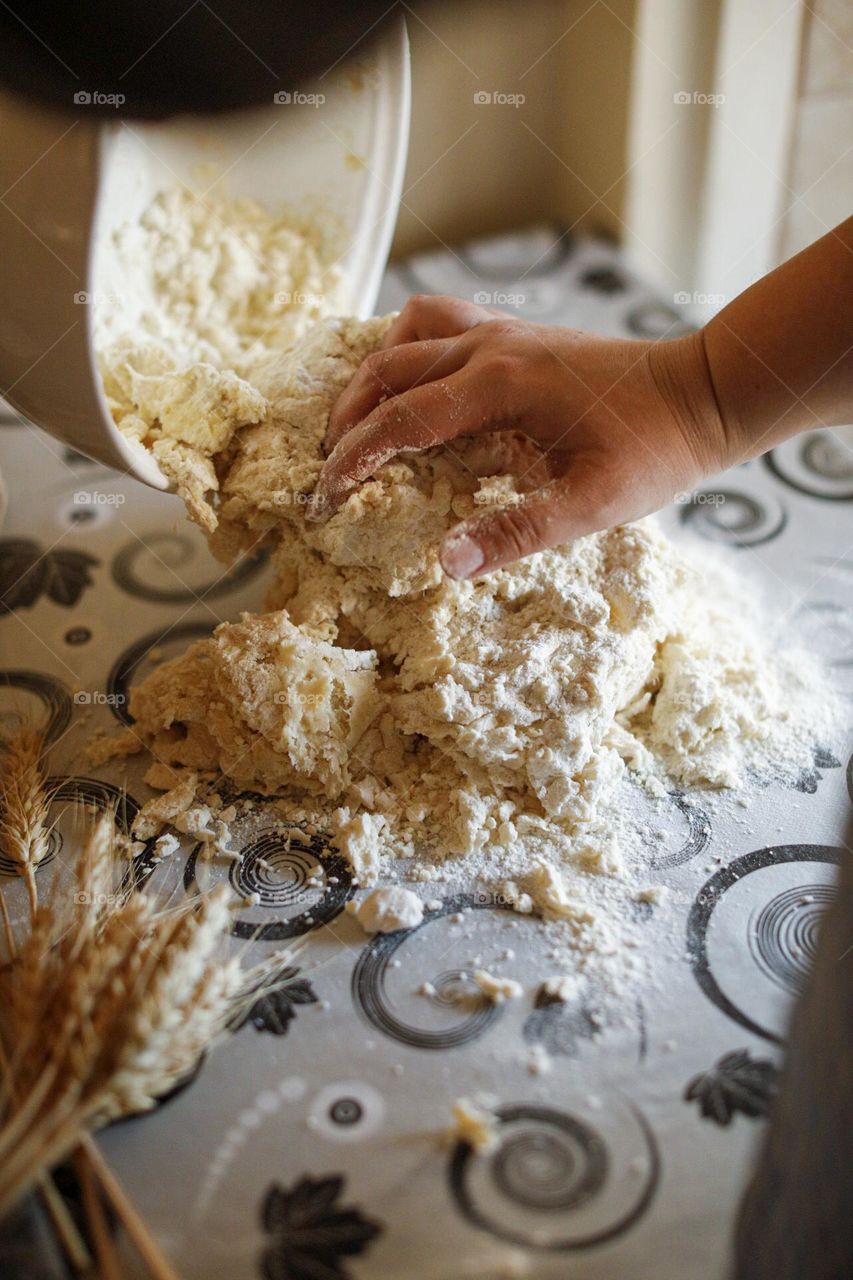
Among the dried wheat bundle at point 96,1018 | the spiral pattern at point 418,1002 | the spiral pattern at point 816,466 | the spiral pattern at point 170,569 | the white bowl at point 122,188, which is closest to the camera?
the dried wheat bundle at point 96,1018

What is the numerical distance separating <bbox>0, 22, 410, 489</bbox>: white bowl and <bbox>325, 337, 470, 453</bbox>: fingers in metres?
0.18

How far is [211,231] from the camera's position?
44.3 inches

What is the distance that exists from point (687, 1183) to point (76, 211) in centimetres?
83

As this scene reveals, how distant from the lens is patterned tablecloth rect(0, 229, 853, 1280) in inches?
23.3

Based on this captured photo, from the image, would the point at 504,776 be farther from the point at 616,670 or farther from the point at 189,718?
the point at 189,718

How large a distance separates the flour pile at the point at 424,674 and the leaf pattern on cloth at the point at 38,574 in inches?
9.6

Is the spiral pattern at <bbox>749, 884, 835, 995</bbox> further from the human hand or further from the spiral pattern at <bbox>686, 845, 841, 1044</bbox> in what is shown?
the human hand

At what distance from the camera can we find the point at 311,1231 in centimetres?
60

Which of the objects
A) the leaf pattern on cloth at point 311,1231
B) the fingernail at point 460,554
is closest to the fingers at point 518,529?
the fingernail at point 460,554

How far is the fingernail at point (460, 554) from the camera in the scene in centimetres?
80

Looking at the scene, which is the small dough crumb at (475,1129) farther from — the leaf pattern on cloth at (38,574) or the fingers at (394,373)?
the leaf pattern on cloth at (38,574)

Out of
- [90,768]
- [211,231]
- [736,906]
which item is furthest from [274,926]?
[211,231]

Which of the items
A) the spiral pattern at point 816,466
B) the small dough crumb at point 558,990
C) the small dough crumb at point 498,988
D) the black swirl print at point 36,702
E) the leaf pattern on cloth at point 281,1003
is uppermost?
the spiral pattern at point 816,466

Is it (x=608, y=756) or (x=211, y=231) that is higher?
(x=211, y=231)
